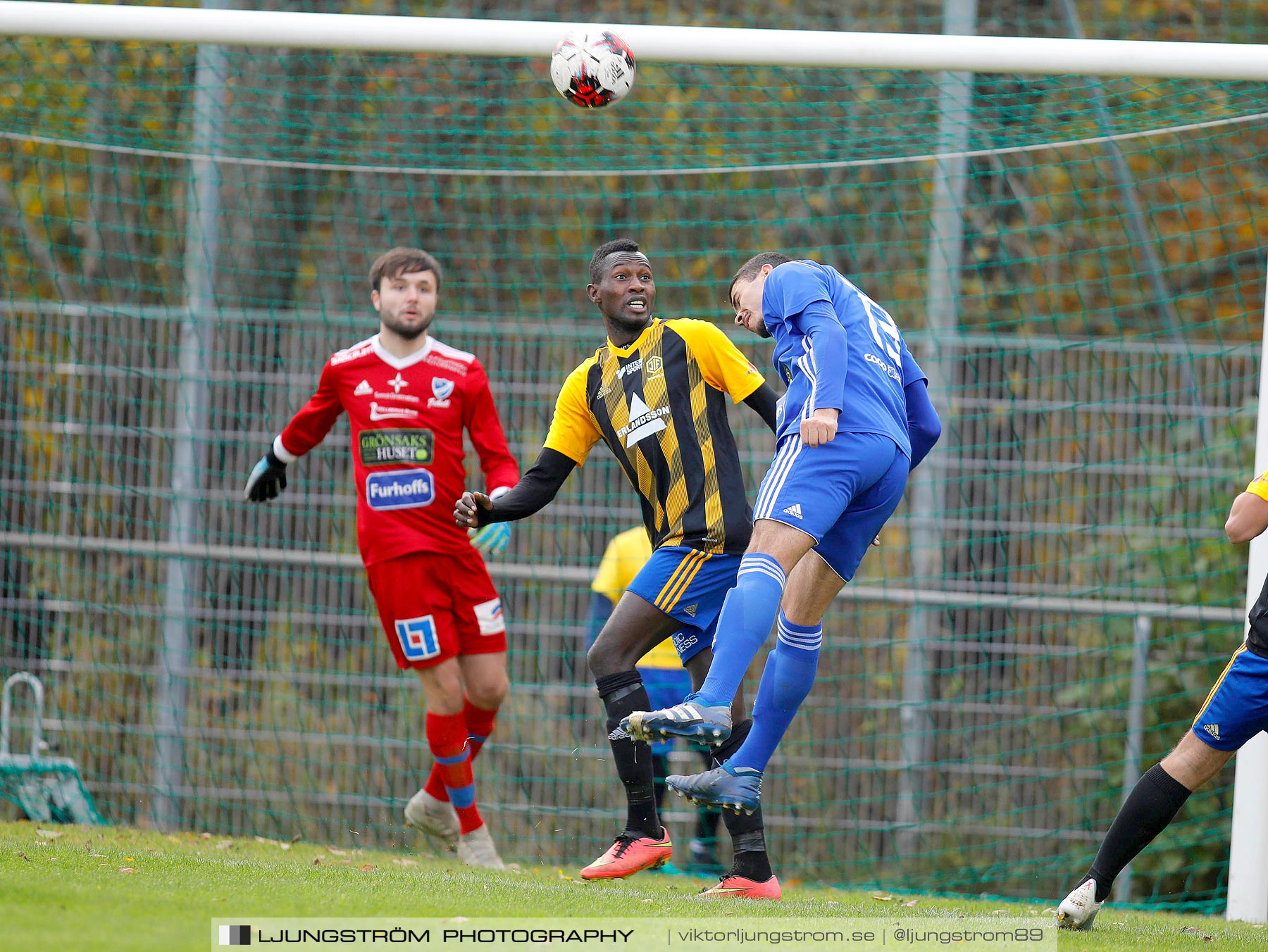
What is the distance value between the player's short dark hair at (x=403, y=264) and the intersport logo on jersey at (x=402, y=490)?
2.78 feet

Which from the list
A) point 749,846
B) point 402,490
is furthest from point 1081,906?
point 402,490

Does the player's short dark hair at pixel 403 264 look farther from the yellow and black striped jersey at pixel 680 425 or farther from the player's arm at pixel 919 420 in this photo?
the player's arm at pixel 919 420

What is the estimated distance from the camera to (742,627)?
4043 millimetres

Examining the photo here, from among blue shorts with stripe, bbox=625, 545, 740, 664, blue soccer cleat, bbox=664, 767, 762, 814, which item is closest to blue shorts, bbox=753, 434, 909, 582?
blue shorts with stripe, bbox=625, 545, 740, 664

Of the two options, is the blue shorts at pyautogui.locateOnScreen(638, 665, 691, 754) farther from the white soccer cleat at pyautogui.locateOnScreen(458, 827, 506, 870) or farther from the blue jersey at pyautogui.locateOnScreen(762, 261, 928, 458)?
the blue jersey at pyautogui.locateOnScreen(762, 261, 928, 458)

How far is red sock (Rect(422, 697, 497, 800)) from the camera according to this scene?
607 cm

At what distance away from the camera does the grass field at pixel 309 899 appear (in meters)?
3.37

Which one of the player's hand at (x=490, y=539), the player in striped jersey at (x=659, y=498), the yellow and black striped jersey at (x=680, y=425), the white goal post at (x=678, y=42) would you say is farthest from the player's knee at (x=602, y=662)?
the white goal post at (x=678, y=42)

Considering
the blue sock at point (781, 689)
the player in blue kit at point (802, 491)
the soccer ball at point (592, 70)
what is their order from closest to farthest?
the player in blue kit at point (802, 491) → the blue sock at point (781, 689) → the soccer ball at point (592, 70)

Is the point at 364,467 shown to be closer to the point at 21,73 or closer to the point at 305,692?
the point at 305,692

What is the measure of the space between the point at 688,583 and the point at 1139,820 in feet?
5.31

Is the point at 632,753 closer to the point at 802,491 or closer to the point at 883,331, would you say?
the point at 802,491

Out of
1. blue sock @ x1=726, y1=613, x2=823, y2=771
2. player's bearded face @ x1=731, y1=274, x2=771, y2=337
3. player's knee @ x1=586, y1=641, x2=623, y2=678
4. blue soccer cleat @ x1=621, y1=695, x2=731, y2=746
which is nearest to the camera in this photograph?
blue soccer cleat @ x1=621, y1=695, x2=731, y2=746

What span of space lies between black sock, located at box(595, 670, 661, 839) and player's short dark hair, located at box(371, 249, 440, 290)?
2.11m
